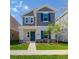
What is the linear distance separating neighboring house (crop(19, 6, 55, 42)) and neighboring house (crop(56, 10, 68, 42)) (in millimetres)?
73

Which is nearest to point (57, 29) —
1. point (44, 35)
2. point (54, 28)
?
point (54, 28)

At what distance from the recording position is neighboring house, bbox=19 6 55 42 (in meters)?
1.92

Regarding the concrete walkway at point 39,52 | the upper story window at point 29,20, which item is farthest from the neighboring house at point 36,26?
the concrete walkway at point 39,52

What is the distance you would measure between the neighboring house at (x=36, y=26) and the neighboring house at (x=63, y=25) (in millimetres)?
73

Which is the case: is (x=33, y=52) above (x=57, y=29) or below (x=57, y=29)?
below

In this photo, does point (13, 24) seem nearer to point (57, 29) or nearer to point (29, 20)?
point (29, 20)

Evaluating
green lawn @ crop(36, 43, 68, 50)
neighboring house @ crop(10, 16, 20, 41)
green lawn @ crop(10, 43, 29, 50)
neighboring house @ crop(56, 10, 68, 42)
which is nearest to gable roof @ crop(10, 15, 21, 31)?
neighboring house @ crop(10, 16, 20, 41)

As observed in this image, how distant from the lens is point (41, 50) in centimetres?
191

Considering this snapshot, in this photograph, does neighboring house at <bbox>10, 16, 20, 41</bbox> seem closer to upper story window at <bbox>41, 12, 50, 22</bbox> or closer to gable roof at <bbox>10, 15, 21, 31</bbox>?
gable roof at <bbox>10, 15, 21, 31</bbox>

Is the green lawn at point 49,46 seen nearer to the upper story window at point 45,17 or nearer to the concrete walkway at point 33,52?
the concrete walkway at point 33,52

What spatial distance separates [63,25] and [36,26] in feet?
0.89

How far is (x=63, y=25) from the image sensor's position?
75.4 inches
